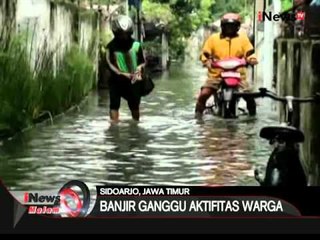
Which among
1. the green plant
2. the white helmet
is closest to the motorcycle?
the white helmet

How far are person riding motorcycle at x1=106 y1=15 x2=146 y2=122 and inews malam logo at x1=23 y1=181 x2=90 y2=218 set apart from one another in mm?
5768

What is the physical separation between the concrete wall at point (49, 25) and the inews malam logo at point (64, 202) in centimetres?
470

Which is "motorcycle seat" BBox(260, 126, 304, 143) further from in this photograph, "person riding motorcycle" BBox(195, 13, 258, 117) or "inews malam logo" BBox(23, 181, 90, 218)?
"person riding motorcycle" BBox(195, 13, 258, 117)

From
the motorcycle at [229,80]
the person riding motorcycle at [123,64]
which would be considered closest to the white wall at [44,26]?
the person riding motorcycle at [123,64]

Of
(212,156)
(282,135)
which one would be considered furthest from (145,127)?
(282,135)

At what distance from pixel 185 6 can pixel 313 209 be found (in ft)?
67.9

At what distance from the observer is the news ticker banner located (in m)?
3.37

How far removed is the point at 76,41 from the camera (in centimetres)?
1220

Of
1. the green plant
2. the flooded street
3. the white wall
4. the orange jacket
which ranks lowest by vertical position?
the flooded street

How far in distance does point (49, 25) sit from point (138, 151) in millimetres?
3550

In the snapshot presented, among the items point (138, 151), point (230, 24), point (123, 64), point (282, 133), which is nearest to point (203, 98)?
point (230, 24)

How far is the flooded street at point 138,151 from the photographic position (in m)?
5.09
